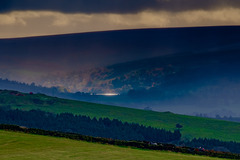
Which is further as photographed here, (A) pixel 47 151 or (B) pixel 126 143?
(B) pixel 126 143

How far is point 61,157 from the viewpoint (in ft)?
168

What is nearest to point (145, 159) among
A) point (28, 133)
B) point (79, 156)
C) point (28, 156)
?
point (79, 156)

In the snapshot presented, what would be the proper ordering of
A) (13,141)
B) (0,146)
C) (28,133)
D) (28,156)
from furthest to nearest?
1. (28,133)
2. (13,141)
3. (0,146)
4. (28,156)

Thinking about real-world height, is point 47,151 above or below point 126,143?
below

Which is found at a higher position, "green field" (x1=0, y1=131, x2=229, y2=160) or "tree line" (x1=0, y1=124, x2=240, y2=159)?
"tree line" (x1=0, y1=124, x2=240, y2=159)

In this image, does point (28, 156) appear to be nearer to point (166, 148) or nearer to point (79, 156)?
point (79, 156)

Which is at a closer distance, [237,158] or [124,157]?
[124,157]

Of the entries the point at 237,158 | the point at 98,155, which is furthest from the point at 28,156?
the point at 237,158

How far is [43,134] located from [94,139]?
327 inches

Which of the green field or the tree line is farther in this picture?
the tree line

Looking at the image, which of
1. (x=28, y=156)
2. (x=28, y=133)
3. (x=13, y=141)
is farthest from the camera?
(x=28, y=133)

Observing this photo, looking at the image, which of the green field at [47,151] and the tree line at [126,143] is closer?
the green field at [47,151]

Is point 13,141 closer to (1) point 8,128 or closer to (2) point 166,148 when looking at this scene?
(1) point 8,128

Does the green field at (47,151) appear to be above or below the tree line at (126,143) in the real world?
below
